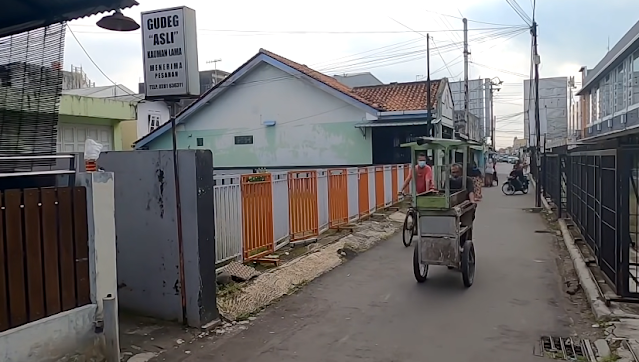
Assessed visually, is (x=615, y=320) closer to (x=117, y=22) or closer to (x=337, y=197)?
(x=117, y=22)

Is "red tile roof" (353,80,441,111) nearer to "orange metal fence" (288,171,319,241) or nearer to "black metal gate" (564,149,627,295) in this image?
"black metal gate" (564,149,627,295)

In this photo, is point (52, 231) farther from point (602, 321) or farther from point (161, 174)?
point (602, 321)

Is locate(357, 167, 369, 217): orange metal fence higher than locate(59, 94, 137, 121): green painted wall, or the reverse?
locate(59, 94, 137, 121): green painted wall

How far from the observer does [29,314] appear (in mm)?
4527

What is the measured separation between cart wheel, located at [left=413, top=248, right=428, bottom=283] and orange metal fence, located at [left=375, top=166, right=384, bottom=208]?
30.3ft

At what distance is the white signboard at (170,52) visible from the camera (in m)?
6.11

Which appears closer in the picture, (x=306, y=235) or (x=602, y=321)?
(x=602, y=321)

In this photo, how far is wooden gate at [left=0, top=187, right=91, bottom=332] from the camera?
172 inches

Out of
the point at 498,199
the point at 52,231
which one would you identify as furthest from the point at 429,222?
the point at 498,199

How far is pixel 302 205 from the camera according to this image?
37.3ft

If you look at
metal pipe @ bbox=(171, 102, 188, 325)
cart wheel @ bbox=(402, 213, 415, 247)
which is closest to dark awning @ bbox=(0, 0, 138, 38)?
metal pipe @ bbox=(171, 102, 188, 325)

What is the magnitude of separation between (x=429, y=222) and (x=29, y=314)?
5.27 metres

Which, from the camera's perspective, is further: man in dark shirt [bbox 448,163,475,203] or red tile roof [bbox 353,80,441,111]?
red tile roof [bbox 353,80,441,111]

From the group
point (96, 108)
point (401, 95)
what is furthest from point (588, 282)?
point (401, 95)
